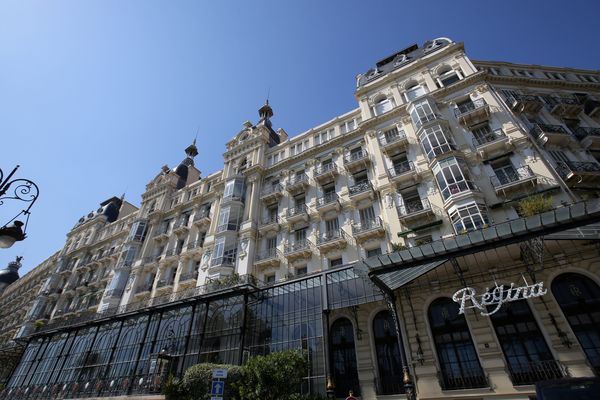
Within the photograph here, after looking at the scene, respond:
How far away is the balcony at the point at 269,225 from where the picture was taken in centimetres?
2602

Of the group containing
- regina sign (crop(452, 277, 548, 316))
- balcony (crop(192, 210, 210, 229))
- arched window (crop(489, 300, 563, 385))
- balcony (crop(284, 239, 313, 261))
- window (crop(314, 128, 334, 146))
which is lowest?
arched window (crop(489, 300, 563, 385))

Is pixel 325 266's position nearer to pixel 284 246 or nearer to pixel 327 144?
pixel 284 246

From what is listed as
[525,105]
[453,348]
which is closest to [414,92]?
[525,105]

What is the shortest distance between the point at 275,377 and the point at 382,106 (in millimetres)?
23715

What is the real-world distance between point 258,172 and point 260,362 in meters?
19.6

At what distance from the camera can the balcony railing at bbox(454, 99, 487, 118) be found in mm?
22470

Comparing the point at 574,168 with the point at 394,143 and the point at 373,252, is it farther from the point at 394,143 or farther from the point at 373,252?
the point at 373,252

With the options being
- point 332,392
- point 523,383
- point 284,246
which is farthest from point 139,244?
point 523,383

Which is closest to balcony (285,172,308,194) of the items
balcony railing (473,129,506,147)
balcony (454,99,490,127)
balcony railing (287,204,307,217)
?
balcony railing (287,204,307,217)

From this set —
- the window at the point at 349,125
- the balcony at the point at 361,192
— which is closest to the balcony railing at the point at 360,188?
the balcony at the point at 361,192

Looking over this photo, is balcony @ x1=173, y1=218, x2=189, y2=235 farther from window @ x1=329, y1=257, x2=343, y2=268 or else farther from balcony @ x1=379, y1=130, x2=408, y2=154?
balcony @ x1=379, y1=130, x2=408, y2=154

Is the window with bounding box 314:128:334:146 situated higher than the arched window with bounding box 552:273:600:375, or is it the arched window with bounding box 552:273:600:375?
the window with bounding box 314:128:334:146

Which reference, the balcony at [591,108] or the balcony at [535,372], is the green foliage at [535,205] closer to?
the balcony at [535,372]

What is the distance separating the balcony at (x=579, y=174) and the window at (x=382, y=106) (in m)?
13.4
